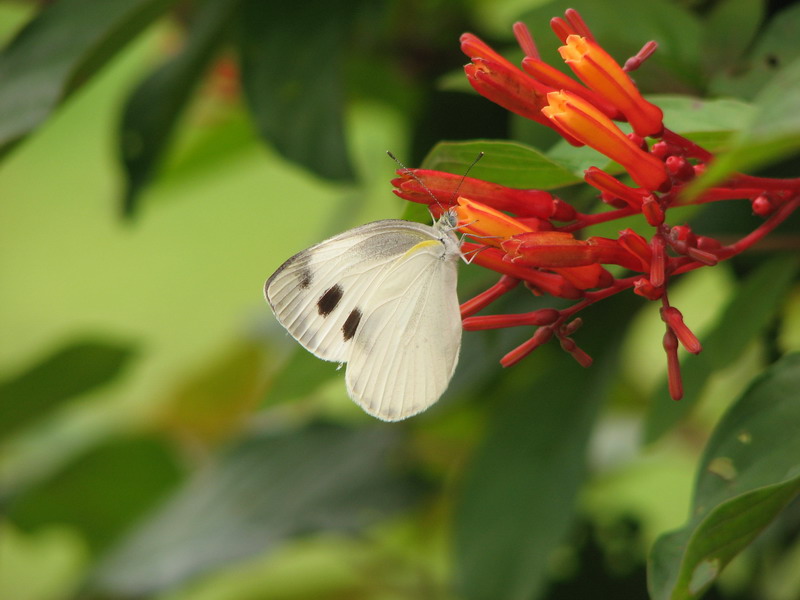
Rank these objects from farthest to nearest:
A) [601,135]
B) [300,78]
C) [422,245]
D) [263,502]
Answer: [263,502] < [300,78] < [422,245] < [601,135]

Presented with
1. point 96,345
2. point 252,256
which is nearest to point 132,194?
point 96,345

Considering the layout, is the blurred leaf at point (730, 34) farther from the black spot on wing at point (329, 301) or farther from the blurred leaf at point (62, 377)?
the blurred leaf at point (62, 377)

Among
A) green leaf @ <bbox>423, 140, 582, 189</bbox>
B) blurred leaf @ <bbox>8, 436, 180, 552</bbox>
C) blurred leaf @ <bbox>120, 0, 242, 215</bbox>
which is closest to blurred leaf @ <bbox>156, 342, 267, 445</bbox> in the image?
blurred leaf @ <bbox>8, 436, 180, 552</bbox>

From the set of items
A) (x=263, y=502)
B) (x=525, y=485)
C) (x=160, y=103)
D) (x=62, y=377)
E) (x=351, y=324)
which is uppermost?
(x=160, y=103)

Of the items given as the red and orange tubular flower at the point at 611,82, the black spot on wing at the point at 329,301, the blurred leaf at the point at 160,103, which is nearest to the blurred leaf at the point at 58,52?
the blurred leaf at the point at 160,103

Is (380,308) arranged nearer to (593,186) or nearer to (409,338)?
(409,338)

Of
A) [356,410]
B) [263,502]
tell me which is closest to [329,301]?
[263,502]

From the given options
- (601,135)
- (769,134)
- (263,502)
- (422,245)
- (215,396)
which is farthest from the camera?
(215,396)
